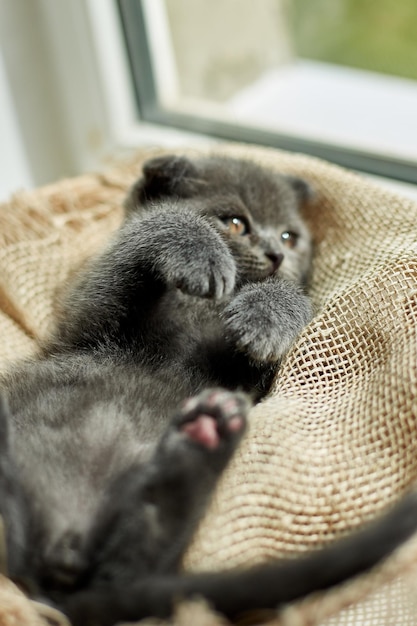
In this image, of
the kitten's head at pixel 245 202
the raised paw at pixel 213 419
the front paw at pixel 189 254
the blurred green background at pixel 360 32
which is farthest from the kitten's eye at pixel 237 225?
the blurred green background at pixel 360 32

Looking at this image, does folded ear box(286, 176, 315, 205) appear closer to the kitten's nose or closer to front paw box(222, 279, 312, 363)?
the kitten's nose

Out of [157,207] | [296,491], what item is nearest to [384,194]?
[157,207]

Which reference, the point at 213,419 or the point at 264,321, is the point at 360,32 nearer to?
the point at 264,321

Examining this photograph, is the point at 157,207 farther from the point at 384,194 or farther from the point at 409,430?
the point at 409,430

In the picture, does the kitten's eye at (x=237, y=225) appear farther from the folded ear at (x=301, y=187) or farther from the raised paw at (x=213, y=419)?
the raised paw at (x=213, y=419)

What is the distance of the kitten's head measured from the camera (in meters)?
1.33

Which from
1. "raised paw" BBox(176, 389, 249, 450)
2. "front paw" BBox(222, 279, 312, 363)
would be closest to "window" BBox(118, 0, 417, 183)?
"front paw" BBox(222, 279, 312, 363)

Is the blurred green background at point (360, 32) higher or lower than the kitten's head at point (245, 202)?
higher

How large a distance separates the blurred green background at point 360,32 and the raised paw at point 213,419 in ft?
→ 4.30

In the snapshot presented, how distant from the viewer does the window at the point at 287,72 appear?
186cm

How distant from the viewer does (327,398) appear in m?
1.10

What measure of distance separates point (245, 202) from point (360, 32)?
81cm

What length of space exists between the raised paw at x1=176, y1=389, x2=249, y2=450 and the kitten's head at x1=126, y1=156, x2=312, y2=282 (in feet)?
1.48

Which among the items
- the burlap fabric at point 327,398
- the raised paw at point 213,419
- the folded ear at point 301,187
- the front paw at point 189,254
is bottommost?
the burlap fabric at point 327,398
